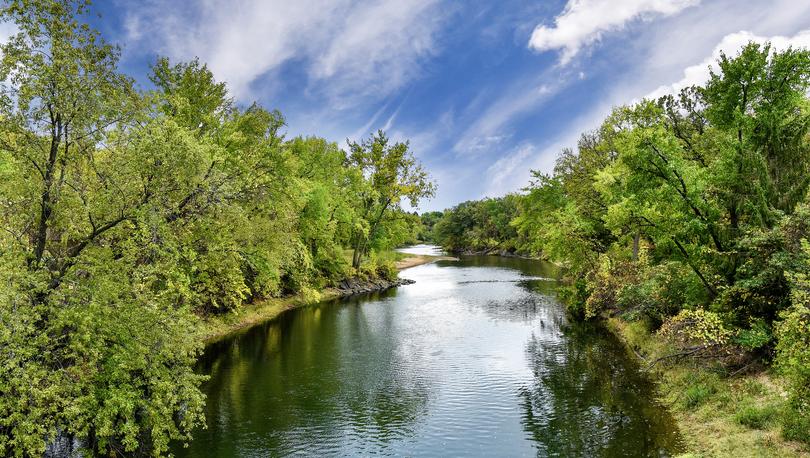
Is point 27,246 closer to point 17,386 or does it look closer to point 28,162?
point 28,162

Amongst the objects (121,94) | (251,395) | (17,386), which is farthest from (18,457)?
(251,395)

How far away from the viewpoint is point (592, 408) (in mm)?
20281

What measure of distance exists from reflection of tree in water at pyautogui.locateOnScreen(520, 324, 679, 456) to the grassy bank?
764 mm

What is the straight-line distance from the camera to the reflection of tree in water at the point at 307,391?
17.9 m

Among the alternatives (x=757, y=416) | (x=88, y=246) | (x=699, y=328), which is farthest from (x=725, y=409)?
(x=88, y=246)

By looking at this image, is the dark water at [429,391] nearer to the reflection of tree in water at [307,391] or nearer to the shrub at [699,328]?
the reflection of tree in water at [307,391]

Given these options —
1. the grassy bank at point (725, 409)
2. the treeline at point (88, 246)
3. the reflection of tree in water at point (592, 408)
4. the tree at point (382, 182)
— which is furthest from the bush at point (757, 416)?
the tree at point (382, 182)

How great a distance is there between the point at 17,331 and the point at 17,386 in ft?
4.01

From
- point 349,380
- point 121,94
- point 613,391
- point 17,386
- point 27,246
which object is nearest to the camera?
point 17,386

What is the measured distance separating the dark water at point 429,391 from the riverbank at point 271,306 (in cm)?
160

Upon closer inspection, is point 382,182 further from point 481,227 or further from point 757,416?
point 481,227

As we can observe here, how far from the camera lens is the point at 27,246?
13602 millimetres

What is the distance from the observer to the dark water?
17.4 metres

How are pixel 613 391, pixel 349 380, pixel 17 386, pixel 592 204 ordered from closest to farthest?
pixel 17 386 < pixel 613 391 < pixel 349 380 < pixel 592 204
